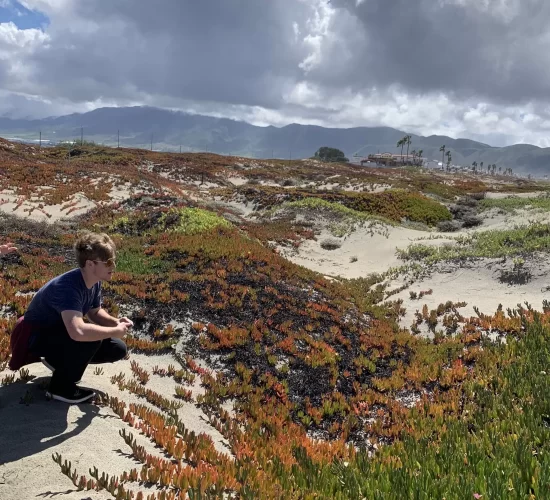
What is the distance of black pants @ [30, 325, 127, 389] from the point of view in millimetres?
4793

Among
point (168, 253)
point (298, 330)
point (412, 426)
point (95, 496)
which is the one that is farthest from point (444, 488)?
point (168, 253)

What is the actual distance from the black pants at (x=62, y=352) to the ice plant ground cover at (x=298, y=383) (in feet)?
1.78

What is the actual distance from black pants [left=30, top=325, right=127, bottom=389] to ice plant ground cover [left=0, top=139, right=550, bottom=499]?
0.54m

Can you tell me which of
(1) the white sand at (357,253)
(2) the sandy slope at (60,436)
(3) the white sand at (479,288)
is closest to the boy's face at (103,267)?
(2) the sandy slope at (60,436)

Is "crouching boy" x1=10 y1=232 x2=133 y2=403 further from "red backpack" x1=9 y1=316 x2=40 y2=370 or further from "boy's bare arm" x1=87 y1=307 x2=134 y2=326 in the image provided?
"boy's bare arm" x1=87 y1=307 x2=134 y2=326

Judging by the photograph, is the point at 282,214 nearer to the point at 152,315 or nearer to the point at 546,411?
the point at 152,315

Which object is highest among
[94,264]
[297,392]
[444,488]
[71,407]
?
[94,264]

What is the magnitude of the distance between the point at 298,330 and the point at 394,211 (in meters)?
27.4

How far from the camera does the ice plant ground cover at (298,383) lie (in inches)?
158

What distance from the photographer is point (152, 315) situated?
9406 millimetres

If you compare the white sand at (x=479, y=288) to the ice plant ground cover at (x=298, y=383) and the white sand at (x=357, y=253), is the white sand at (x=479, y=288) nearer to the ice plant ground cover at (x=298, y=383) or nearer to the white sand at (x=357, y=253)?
the ice plant ground cover at (x=298, y=383)

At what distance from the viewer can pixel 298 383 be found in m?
7.83

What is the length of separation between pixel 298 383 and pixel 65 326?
15.5ft

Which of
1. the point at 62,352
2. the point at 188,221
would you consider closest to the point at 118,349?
the point at 62,352
